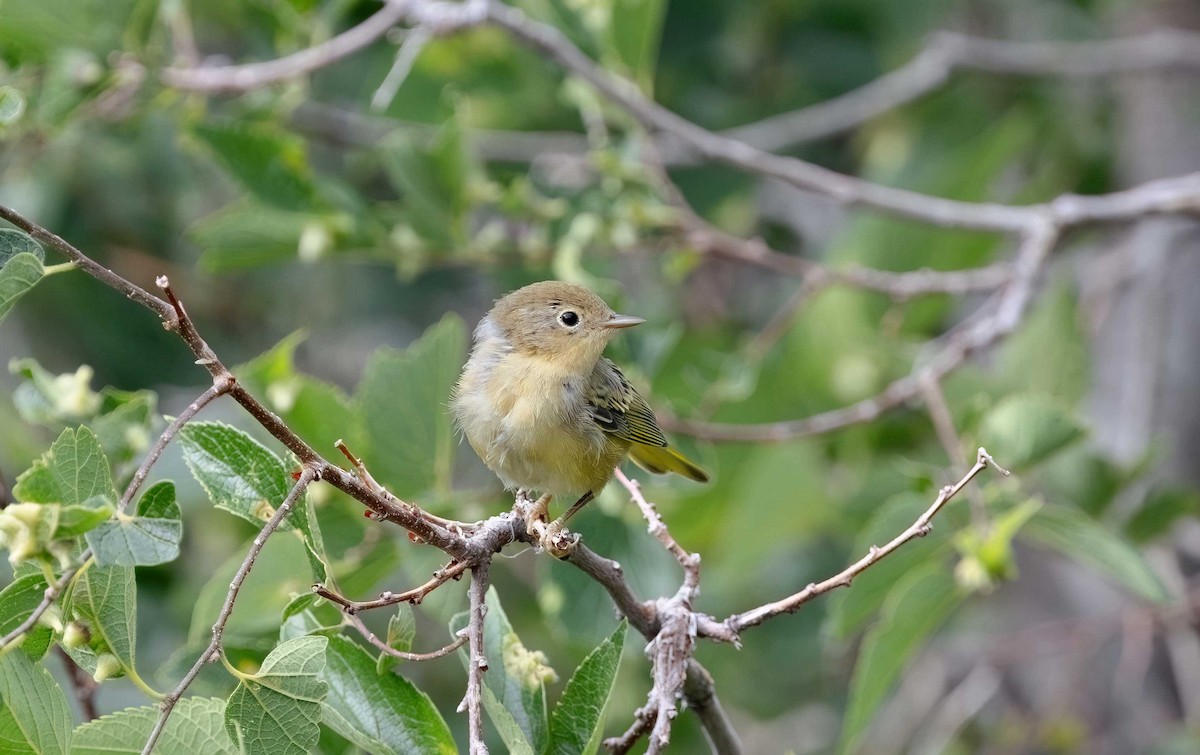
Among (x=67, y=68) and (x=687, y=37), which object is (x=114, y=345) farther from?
(x=687, y=37)

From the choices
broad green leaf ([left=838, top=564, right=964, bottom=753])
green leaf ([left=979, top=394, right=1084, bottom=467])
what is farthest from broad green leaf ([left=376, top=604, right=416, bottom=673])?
green leaf ([left=979, top=394, right=1084, bottom=467])

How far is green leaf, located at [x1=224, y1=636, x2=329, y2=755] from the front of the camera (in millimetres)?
1503

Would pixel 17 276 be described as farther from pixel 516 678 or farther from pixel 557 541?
pixel 516 678

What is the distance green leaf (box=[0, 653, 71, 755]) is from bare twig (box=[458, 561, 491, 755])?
0.56 meters

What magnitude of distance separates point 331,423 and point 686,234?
1.68 metres

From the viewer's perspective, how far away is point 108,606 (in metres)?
1.62

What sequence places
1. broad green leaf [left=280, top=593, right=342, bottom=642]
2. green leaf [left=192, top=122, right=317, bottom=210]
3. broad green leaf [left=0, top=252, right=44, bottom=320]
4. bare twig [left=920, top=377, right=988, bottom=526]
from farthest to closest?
green leaf [left=192, top=122, right=317, bottom=210], bare twig [left=920, top=377, right=988, bottom=526], broad green leaf [left=280, top=593, right=342, bottom=642], broad green leaf [left=0, top=252, right=44, bottom=320]

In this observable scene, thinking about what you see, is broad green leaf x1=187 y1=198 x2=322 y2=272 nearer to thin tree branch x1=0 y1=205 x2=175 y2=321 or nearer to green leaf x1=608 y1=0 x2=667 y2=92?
green leaf x1=608 y1=0 x2=667 y2=92

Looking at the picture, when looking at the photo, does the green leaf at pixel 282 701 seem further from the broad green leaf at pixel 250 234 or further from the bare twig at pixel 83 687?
the broad green leaf at pixel 250 234

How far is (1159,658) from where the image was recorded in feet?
15.9

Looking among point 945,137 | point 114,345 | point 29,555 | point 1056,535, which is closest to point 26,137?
point 114,345

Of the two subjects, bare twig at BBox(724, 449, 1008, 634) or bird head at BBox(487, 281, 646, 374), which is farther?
bird head at BBox(487, 281, 646, 374)

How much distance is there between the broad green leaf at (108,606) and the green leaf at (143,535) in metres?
0.16

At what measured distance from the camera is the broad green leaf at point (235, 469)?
1.67 meters
